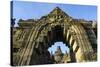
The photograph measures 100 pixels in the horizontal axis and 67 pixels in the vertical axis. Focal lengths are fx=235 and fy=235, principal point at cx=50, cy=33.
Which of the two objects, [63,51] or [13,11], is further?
[63,51]

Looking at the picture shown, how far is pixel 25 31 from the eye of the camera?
112 inches

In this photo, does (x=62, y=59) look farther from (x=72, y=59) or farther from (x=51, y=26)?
(x=51, y=26)

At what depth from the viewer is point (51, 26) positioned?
296 centimetres

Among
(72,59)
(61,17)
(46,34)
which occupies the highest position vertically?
(61,17)

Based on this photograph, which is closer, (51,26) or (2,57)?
(2,57)

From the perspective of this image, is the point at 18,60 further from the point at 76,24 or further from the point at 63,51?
the point at 76,24

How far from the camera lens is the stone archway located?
2.84 m

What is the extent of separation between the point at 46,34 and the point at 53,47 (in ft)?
0.62

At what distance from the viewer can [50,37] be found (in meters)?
2.95

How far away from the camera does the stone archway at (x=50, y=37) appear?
A: 2.84 meters

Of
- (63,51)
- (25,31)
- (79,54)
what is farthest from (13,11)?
(79,54)

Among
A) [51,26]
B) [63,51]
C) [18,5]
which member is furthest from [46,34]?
[18,5]

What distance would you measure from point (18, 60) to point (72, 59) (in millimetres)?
708

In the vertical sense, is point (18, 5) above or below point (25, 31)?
above
